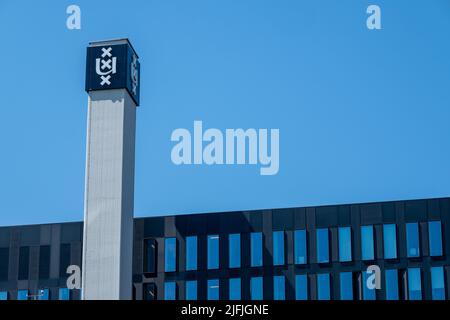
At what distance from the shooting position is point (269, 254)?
236ft

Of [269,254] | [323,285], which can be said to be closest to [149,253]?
[269,254]

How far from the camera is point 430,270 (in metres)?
68.0

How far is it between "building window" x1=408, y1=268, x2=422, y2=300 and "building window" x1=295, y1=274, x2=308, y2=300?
7778mm

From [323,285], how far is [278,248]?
179 inches

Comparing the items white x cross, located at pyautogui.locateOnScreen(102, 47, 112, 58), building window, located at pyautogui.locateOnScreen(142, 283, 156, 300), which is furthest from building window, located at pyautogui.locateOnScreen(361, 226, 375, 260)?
white x cross, located at pyautogui.locateOnScreen(102, 47, 112, 58)

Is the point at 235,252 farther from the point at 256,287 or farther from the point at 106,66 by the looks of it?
the point at 106,66

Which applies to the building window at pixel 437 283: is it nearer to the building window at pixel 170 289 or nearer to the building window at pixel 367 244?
the building window at pixel 367 244

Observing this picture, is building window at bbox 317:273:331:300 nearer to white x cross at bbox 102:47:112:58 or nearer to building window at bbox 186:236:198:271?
building window at bbox 186:236:198:271
